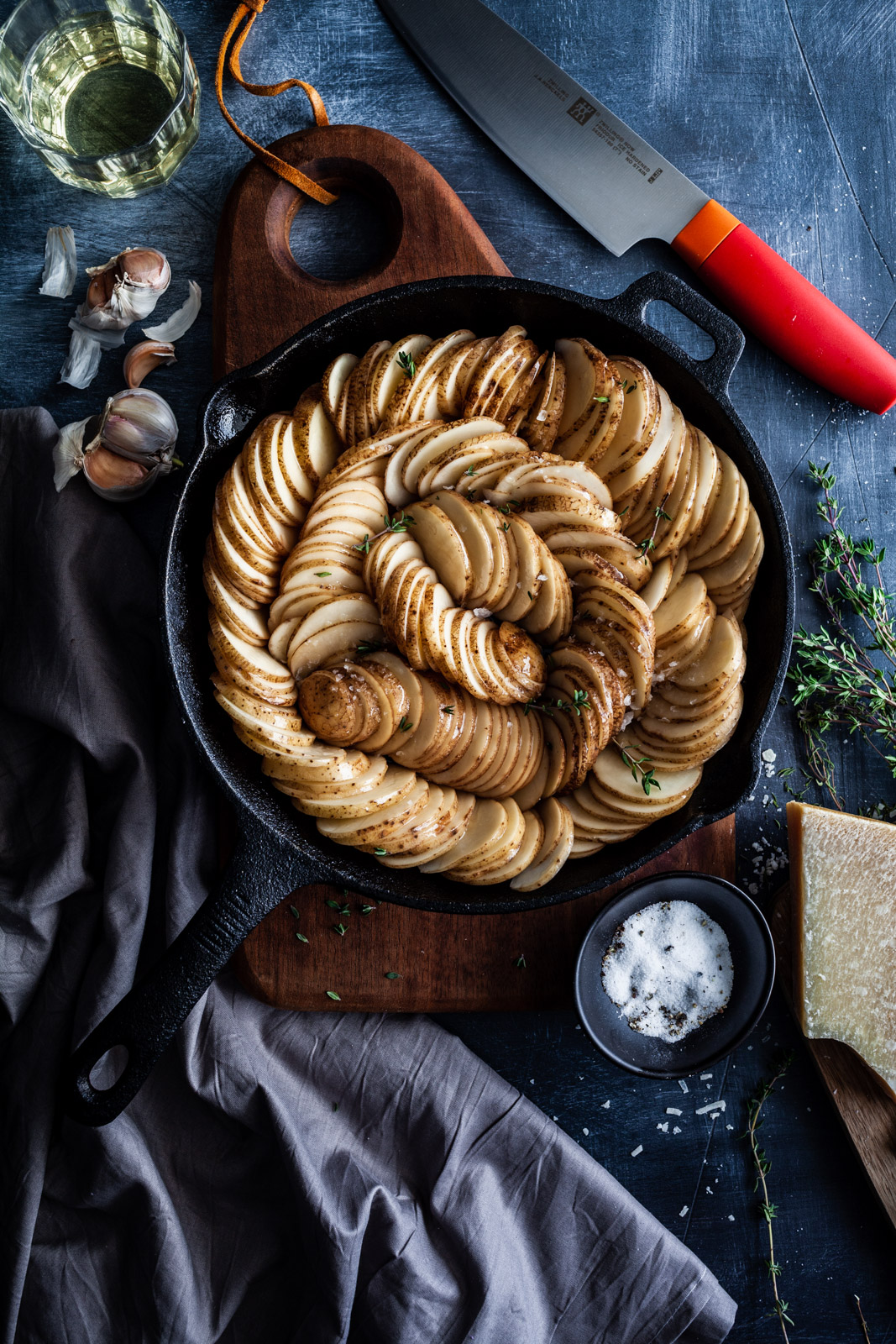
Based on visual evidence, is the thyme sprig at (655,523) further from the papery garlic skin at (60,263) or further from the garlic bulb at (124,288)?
the papery garlic skin at (60,263)

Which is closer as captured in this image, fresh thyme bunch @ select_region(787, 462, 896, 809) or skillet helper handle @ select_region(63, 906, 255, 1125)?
skillet helper handle @ select_region(63, 906, 255, 1125)

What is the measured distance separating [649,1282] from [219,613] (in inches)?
89.5

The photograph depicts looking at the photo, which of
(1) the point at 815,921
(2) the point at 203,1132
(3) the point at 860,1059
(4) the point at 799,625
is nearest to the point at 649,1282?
(3) the point at 860,1059

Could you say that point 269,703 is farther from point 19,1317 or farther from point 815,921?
point 19,1317

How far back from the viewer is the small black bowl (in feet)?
8.56

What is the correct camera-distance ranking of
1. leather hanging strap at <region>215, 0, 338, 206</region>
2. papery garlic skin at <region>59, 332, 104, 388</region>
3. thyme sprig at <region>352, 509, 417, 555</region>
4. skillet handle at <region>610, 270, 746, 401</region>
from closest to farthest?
1. thyme sprig at <region>352, 509, 417, 555</region>
2. skillet handle at <region>610, 270, 746, 401</region>
3. leather hanging strap at <region>215, 0, 338, 206</region>
4. papery garlic skin at <region>59, 332, 104, 388</region>

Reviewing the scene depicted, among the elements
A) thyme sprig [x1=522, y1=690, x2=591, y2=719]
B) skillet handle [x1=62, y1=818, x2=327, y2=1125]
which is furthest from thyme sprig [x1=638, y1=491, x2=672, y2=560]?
skillet handle [x1=62, y1=818, x2=327, y2=1125]

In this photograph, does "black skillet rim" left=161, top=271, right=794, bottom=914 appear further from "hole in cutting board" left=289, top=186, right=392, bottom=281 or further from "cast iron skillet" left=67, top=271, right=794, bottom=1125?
"hole in cutting board" left=289, top=186, right=392, bottom=281

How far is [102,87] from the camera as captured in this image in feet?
9.19

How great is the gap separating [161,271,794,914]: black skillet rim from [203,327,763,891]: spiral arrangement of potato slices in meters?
0.07

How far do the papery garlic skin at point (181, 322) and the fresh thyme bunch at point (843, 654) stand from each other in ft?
6.48

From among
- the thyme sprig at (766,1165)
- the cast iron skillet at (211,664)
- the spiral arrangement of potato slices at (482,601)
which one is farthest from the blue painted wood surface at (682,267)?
the spiral arrangement of potato slices at (482,601)

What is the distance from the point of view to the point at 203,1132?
275 cm

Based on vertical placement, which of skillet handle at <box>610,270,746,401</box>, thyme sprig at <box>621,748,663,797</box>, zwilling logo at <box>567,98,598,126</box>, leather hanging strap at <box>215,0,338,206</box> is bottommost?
thyme sprig at <box>621,748,663,797</box>
